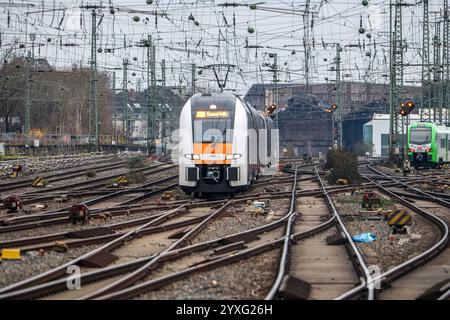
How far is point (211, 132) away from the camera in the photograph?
2209 cm

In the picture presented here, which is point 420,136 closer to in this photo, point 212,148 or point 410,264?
point 212,148

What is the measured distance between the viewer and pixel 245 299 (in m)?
8.18

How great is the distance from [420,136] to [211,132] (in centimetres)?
2493

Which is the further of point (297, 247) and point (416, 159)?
point (416, 159)

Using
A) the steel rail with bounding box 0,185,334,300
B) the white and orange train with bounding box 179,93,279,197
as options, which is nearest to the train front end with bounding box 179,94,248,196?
the white and orange train with bounding box 179,93,279,197

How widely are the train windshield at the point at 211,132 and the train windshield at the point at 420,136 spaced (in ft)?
80.4

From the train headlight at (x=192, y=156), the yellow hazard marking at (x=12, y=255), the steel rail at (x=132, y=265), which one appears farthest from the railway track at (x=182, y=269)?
the train headlight at (x=192, y=156)

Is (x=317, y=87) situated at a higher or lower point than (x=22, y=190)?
higher

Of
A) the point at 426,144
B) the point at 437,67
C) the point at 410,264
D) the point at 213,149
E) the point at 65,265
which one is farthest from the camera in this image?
the point at 437,67

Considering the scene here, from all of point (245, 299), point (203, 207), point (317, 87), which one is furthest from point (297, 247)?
point (317, 87)

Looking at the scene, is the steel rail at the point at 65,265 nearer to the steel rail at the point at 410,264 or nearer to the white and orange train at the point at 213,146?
the steel rail at the point at 410,264

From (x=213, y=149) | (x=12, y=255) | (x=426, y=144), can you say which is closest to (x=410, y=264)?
(x=12, y=255)
